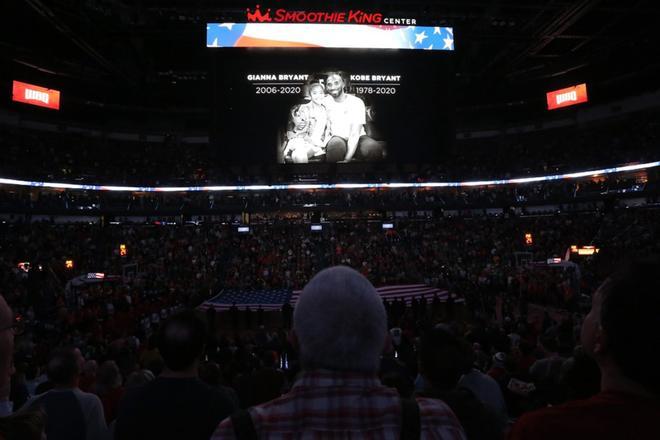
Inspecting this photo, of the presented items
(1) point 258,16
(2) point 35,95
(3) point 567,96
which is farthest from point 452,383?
(3) point 567,96

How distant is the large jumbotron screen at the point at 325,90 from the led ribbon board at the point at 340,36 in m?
0.06

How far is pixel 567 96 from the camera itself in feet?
127

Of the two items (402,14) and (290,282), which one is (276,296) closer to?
(290,282)

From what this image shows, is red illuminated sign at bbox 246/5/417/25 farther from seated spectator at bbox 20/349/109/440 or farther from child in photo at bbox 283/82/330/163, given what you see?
seated spectator at bbox 20/349/109/440

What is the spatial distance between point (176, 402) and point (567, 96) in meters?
44.5

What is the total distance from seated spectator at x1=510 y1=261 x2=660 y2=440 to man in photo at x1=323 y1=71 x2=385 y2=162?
2271 centimetres

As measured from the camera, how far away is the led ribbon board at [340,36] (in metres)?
24.2

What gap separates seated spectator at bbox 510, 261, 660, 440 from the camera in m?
1.31

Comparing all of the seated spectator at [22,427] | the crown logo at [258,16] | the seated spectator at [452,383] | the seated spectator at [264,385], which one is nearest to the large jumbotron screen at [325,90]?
the crown logo at [258,16]

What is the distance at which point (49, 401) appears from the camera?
130 inches

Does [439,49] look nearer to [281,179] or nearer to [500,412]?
[281,179]

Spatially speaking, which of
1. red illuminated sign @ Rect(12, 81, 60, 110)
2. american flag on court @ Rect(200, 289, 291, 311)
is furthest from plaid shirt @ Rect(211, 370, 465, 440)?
red illuminated sign @ Rect(12, 81, 60, 110)

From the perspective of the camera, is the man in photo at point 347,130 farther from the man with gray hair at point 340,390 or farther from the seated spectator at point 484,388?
the man with gray hair at point 340,390

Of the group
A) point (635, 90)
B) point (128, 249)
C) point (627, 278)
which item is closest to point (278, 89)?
point (128, 249)
